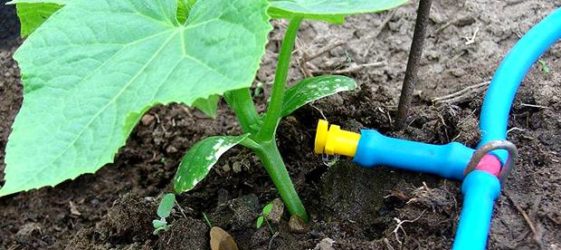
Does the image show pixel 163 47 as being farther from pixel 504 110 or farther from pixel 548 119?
pixel 548 119

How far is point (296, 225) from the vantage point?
1.34 metres

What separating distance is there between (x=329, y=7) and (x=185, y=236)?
1.81ft

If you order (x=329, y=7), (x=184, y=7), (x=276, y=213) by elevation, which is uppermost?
(x=329, y=7)

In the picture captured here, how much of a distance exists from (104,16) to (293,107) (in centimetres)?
38

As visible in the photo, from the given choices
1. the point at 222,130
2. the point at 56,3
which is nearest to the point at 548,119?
the point at 222,130

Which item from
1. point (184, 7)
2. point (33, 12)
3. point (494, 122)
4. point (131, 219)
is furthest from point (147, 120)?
point (494, 122)

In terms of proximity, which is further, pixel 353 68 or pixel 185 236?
pixel 353 68

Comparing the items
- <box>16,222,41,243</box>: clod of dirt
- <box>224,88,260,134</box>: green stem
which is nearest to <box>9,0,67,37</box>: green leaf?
<box>224,88,260,134</box>: green stem

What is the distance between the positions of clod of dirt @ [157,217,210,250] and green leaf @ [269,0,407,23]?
48 cm

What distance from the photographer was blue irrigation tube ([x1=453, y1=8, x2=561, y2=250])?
1.16m

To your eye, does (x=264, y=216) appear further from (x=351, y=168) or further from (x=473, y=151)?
(x=473, y=151)

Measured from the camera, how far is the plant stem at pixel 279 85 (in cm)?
113

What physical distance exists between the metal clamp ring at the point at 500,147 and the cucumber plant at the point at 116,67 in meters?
0.35

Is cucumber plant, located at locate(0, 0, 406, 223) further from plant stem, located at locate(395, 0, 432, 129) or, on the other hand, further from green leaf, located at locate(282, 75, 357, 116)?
plant stem, located at locate(395, 0, 432, 129)
